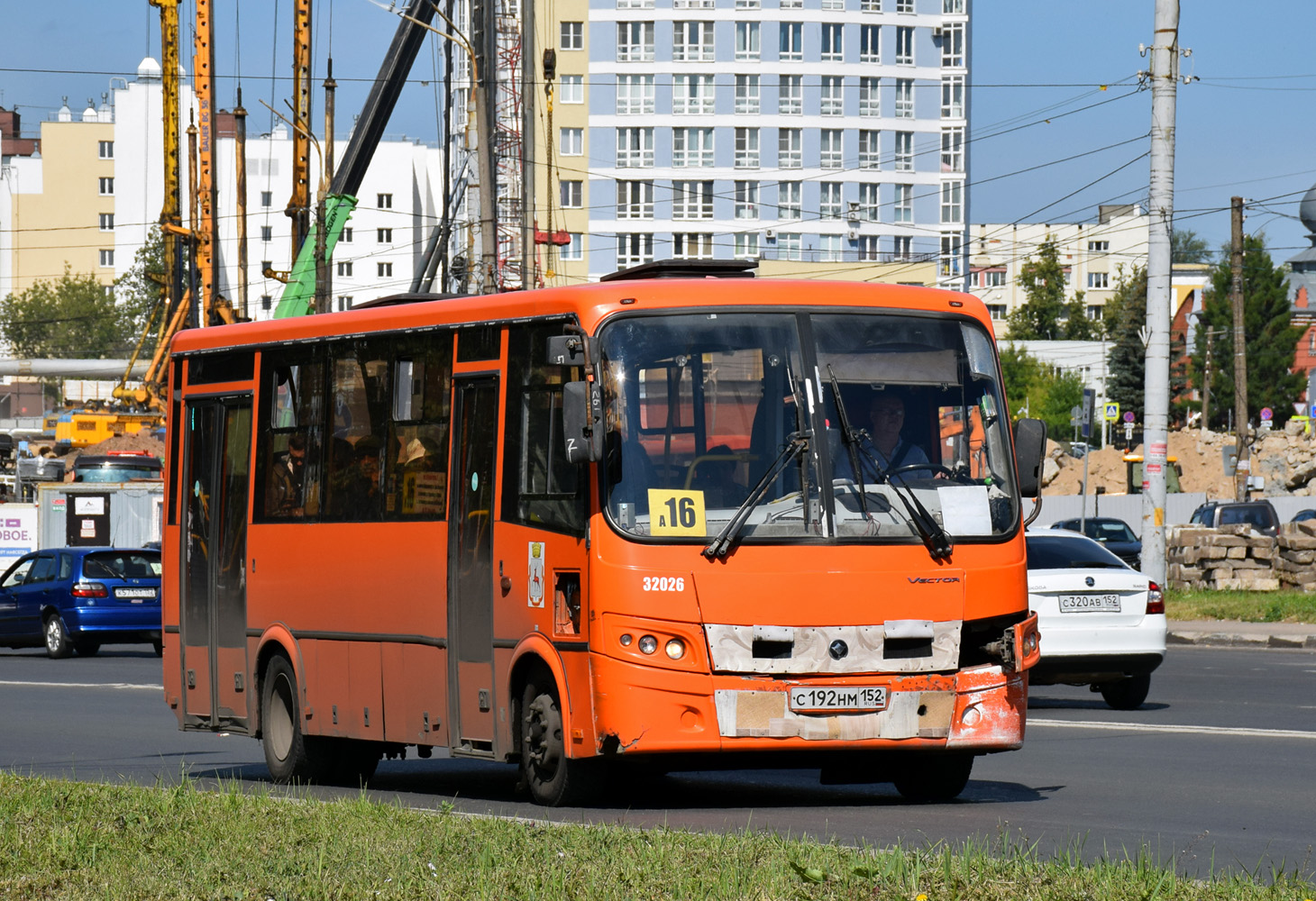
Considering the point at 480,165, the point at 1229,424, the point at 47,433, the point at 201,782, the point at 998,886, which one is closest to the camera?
the point at 998,886

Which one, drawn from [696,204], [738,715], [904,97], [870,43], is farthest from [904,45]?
[738,715]

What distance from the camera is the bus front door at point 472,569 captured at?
1089 centimetres

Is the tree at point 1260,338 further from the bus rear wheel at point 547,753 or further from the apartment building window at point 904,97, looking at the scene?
the bus rear wheel at point 547,753

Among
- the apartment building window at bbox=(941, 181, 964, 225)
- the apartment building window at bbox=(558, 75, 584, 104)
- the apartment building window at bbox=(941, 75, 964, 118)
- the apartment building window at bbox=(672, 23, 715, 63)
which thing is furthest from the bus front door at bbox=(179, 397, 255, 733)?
the apartment building window at bbox=(941, 181, 964, 225)

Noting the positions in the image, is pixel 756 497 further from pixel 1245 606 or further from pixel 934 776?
pixel 1245 606

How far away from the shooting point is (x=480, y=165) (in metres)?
29.0

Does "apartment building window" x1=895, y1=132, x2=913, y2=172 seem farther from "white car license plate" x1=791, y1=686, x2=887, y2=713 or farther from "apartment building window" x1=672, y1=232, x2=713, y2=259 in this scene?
"white car license plate" x1=791, y1=686, x2=887, y2=713

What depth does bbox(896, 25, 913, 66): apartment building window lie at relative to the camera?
10969cm

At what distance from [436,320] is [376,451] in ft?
3.02

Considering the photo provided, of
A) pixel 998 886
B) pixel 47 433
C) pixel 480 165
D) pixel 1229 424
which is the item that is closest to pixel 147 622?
pixel 480 165

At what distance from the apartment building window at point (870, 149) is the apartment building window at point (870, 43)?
151 inches

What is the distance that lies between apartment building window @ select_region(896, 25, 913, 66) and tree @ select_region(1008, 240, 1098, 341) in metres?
37.2

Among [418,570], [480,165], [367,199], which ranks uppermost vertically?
[367,199]

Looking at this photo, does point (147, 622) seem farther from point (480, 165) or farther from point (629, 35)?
point (629, 35)
